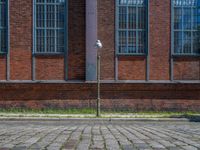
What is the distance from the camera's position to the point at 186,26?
27391 mm

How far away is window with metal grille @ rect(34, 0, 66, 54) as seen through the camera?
26.7 meters

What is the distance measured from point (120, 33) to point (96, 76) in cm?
293

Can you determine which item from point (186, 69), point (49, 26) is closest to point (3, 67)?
point (49, 26)

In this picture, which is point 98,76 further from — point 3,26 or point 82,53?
point 3,26

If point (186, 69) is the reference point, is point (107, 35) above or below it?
above

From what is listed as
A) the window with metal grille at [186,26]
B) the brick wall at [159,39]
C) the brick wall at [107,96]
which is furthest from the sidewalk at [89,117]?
the window with metal grille at [186,26]

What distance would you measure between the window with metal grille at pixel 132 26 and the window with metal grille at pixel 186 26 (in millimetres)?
1805

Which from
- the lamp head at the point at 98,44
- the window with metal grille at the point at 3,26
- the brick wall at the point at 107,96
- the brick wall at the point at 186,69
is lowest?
the brick wall at the point at 107,96

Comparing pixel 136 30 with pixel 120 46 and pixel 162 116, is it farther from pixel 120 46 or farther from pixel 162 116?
pixel 162 116

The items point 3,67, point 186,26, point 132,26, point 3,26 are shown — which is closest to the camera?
point 3,67

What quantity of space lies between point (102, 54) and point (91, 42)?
98cm

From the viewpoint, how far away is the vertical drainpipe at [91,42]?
1032 inches

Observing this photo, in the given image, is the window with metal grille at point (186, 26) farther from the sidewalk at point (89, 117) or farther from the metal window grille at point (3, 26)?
the metal window grille at point (3, 26)

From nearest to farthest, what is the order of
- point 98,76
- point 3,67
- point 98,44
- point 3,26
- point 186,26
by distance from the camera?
point 98,76, point 98,44, point 3,67, point 3,26, point 186,26
